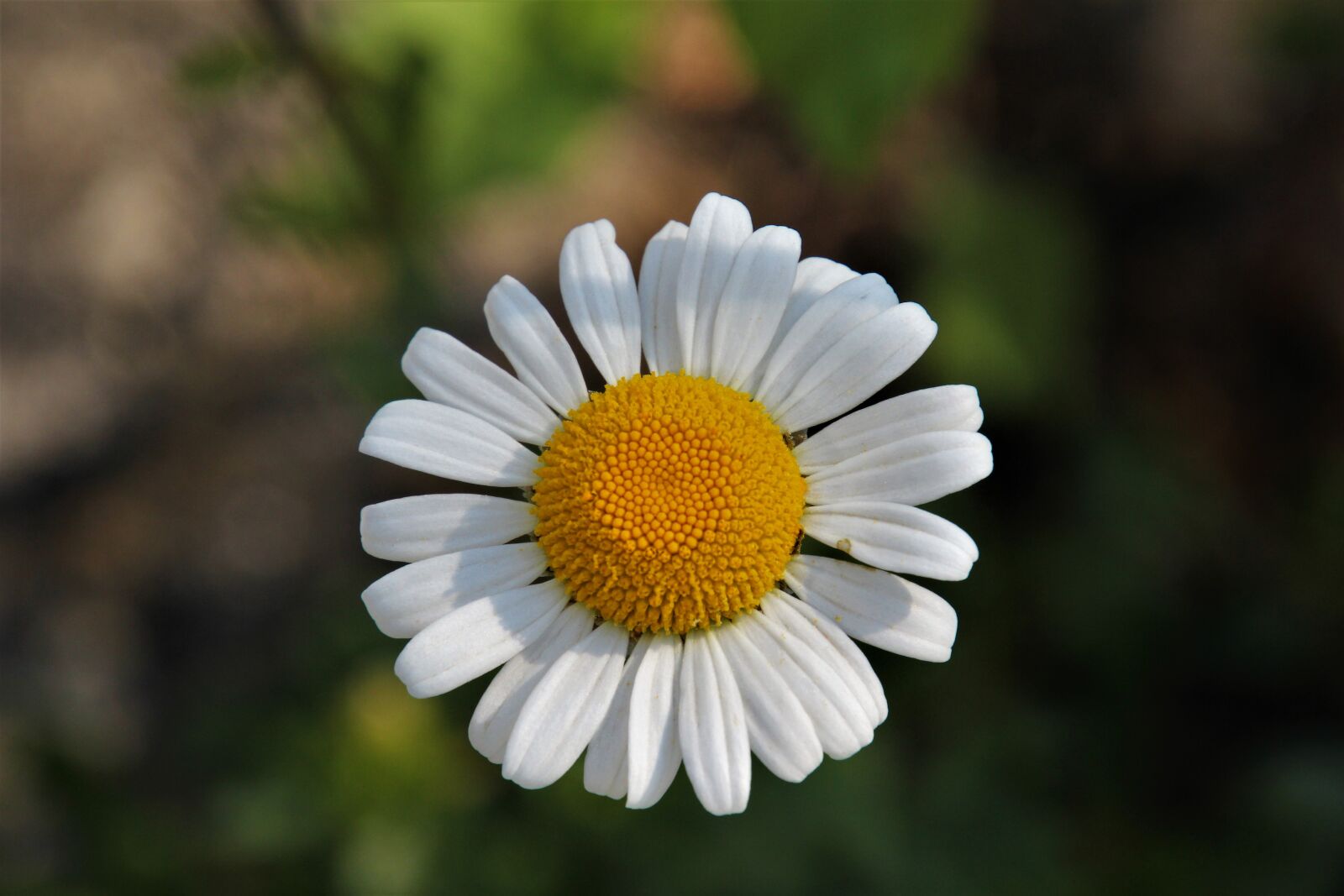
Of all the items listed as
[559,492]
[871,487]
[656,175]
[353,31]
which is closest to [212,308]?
[353,31]

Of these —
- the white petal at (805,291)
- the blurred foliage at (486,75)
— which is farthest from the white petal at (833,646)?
the blurred foliage at (486,75)

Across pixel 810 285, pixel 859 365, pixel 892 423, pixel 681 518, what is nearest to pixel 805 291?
pixel 810 285

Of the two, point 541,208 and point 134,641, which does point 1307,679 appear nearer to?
point 541,208

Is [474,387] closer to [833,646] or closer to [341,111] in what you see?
[833,646]

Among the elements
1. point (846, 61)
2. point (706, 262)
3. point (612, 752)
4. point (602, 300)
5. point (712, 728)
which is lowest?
point (612, 752)

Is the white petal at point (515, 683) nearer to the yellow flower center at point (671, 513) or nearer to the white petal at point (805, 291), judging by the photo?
the yellow flower center at point (671, 513)

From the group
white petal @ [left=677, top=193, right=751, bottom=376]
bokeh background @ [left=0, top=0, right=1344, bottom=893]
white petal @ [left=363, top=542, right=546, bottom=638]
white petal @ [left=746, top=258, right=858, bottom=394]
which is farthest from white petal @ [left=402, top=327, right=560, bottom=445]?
bokeh background @ [left=0, top=0, right=1344, bottom=893]

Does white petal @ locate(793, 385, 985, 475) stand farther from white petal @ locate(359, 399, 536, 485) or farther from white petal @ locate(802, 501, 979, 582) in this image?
white petal @ locate(359, 399, 536, 485)
